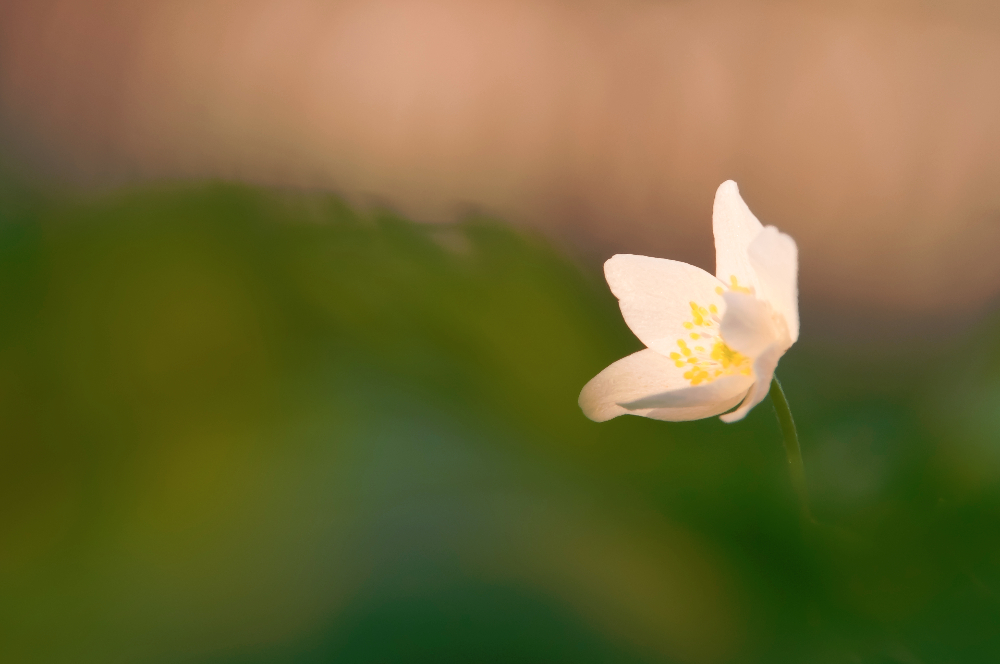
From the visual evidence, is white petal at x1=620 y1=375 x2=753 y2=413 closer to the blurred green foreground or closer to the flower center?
the flower center

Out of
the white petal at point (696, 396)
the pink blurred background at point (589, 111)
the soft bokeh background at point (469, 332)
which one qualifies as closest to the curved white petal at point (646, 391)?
the white petal at point (696, 396)

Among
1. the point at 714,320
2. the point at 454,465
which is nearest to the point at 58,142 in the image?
the point at 454,465

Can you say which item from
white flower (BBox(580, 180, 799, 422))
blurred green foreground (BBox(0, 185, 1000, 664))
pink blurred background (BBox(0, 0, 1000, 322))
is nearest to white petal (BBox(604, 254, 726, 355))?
white flower (BBox(580, 180, 799, 422))

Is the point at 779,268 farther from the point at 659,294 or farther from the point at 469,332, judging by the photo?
the point at 469,332

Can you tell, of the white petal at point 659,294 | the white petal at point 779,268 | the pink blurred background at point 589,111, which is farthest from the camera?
the pink blurred background at point 589,111

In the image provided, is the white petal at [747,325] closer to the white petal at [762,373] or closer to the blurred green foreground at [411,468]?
the white petal at [762,373]

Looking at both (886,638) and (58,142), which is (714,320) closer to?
(886,638)

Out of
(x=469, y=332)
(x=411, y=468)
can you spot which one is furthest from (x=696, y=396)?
(x=469, y=332)
